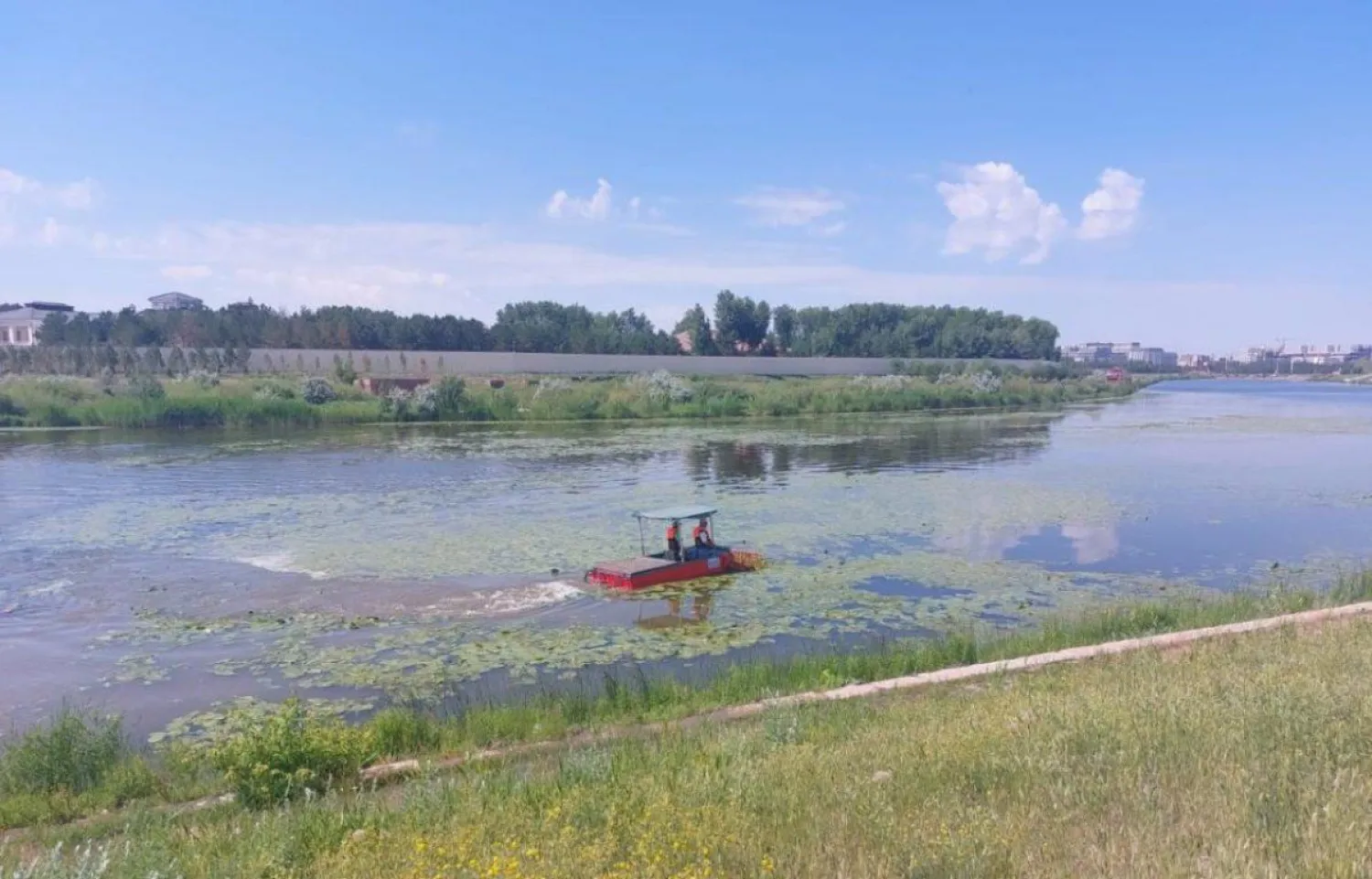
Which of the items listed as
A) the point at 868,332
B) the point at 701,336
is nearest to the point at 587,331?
the point at 701,336

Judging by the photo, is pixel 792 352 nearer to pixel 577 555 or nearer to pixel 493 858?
pixel 577 555

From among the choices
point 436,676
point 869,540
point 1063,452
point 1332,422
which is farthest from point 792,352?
point 436,676

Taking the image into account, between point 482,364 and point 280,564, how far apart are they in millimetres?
61936

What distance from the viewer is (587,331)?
4235 inches

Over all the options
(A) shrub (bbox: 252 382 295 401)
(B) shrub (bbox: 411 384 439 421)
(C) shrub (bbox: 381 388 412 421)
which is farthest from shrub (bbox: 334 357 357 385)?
(B) shrub (bbox: 411 384 439 421)

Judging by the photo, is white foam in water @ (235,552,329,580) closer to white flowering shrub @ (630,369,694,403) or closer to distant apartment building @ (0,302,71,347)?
white flowering shrub @ (630,369,694,403)

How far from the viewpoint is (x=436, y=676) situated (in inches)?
502

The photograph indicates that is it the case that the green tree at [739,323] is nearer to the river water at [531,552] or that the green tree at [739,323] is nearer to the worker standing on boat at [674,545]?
the river water at [531,552]

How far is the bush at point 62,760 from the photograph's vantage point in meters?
8.75

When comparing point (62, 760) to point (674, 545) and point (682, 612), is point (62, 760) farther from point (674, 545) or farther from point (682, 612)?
point (674, 545)

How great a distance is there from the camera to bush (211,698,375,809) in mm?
7828

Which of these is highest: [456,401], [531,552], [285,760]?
[456,401]

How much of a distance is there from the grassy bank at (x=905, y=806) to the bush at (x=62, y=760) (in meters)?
1.34

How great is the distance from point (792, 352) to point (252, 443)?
284 feet
